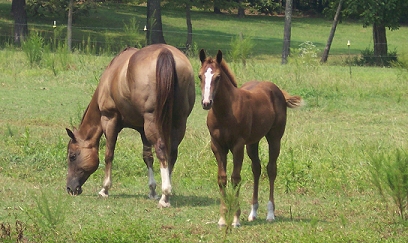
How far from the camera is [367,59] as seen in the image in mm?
32000

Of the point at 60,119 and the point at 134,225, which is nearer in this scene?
the point at 134,225

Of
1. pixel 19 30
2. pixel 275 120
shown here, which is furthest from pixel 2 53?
pixel 275 120

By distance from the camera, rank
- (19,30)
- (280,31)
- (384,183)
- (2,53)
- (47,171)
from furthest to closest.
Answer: (280,31)
(19,30)
(2,53)
(47,171)
(384,183)

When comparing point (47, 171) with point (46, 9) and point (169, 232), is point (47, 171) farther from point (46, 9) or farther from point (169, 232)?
point (46, 9)

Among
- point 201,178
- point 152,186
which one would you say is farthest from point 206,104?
point 201,178

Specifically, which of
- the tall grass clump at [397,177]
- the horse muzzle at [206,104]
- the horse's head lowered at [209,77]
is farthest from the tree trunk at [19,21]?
the horse muzzle at [206,104]

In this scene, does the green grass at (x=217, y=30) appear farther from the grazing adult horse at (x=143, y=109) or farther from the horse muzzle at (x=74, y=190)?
the horse muzzle at (x=74, y=190)

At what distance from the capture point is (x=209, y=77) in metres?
7.51

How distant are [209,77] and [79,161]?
10.2ft

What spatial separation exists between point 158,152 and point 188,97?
89 cm

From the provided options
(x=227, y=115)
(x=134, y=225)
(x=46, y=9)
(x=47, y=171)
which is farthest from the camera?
(x=46, y=9)

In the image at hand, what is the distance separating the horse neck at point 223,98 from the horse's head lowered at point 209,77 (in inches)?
7.0

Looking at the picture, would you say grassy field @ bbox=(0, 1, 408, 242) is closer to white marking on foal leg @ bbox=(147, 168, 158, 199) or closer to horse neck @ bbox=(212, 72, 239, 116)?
white marking on foal leg @ bbox=(147, 168, 158, 199)

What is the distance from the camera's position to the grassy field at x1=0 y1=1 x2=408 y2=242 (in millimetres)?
7480
